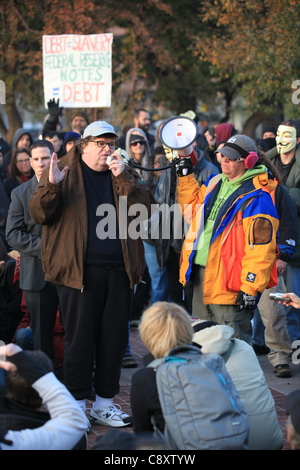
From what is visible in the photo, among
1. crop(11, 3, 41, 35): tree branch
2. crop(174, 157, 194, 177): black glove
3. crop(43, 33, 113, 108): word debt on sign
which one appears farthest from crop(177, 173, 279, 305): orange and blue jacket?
crop(11, 3, 41, 35): tree branch

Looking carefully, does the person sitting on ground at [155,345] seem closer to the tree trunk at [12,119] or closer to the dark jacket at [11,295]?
the dark jacket at [11,295]

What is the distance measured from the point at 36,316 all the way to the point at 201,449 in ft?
9.61

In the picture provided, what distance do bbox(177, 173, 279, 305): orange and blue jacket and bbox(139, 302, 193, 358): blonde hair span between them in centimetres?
154

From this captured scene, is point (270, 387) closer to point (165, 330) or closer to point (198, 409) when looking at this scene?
point (165, 330)

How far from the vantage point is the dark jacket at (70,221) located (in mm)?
4973

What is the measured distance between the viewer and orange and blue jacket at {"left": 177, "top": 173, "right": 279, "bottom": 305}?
17.1 feet

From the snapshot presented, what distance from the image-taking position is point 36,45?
15.2m

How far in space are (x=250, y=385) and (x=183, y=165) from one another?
7.23 ft

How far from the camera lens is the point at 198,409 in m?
3.39

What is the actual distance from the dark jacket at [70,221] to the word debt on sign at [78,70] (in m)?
4.58

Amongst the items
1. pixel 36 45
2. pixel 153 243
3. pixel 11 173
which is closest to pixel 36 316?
pixel 153 243

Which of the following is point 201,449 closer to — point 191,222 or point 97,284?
point 97,284

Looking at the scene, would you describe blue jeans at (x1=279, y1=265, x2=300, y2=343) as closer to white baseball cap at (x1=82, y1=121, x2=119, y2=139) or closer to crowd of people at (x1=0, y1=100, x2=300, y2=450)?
crowd of people at (x1=0, y1=100, x2=300, y2=450)

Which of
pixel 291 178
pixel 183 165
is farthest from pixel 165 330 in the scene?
pixel 291 178
